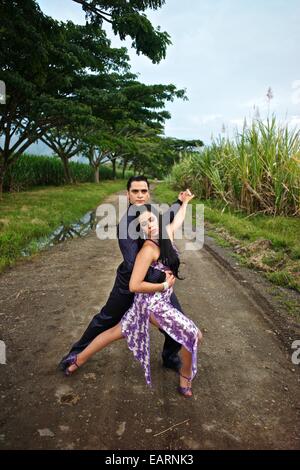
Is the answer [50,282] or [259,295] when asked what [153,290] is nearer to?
[259,295]

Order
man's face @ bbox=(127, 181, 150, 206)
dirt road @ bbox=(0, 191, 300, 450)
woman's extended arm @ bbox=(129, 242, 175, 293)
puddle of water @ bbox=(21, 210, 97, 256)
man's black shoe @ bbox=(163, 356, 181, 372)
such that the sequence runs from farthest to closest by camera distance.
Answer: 1. puddle of water @ bbox=(21, 210, 97, 256)
2. man's black shoe @ bbox=(163, 356, 181, 372)
3. man's face @ bbox=(127, 181, 150, 206)
4. woman's extended arm @ bbox=(129, 242, 175, 293)
5. dirt road @ bbox=(0, 191, 300, 450)

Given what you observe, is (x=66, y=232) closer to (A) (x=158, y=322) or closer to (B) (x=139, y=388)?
(B) (x=139, y=388)

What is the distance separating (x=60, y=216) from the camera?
1048 cm

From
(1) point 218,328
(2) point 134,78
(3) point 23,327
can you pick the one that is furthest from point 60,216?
(2) point 134,78

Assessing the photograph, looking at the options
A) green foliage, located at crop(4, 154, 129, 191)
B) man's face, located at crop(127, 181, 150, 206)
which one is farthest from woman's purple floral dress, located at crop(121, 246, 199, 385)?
green foliage, located at crop(4, 154, 129, 191)

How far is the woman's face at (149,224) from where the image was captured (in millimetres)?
2410

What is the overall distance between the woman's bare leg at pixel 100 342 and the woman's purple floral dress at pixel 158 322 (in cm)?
14

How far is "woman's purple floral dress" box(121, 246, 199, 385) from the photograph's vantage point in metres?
2.50

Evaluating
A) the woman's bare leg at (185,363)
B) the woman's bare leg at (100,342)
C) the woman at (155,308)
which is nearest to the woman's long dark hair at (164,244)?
the woman at (155,308)

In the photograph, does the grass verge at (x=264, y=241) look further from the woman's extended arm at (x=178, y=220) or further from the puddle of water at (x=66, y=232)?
the puddle of water at (x=66, y=232)

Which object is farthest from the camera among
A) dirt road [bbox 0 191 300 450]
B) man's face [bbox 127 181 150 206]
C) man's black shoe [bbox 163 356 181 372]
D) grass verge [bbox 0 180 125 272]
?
grass verge [bbox 0 180 125 272]

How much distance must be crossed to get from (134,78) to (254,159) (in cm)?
1512

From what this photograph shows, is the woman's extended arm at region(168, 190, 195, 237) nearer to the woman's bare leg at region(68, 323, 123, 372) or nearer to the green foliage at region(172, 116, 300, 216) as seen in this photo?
the woman's bare leg at region(68, 323, 123, 372)

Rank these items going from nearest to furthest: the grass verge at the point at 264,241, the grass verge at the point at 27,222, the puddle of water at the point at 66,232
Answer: the grass verge at the point at 264,241, the grass verge at the point at 27,222, the puddle of water at the point at 66,232
